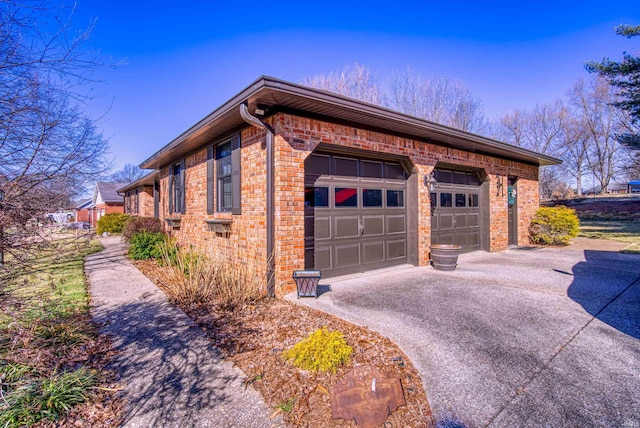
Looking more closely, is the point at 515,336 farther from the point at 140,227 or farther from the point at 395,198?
the point at 140,227

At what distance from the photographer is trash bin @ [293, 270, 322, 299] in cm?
450

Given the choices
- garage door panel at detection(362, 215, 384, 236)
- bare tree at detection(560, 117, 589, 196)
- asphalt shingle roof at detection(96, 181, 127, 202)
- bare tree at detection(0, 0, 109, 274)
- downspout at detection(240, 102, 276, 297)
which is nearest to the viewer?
bare tree at detection(0, 0, 109, 274)

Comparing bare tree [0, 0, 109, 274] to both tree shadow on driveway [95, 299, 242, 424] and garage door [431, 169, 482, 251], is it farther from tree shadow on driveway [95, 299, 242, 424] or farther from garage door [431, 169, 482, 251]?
garage door [431, 169, 482, 251]

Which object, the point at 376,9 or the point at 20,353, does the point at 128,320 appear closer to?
the point at 20,353

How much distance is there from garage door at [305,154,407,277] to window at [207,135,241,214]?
4.71 feet

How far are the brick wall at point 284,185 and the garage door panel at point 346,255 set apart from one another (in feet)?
3.27

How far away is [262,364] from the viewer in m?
2.72

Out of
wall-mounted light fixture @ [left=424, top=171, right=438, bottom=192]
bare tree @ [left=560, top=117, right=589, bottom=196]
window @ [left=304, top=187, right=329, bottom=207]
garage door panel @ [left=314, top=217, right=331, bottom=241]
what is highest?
bare tree @ [left=560, top=117, right=589, bottom=196]

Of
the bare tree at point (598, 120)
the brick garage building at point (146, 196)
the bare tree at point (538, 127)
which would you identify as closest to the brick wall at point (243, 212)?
the brick garage building at point (146, 196)

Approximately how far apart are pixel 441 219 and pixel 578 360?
5299 mm

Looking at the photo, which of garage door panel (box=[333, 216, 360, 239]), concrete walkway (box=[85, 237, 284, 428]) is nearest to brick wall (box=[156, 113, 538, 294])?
garage door panel (box=[333, 216, 360, 239])

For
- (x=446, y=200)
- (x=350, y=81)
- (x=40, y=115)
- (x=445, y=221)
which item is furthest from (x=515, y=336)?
(x=350, y=81)

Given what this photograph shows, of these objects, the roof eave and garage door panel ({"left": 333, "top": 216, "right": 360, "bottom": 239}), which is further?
garage door panel ({"left": 333, "top": 216, "right": 360, "bottom": 239})

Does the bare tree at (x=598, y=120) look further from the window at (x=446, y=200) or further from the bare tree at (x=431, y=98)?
the window at (x=446, y=200)
